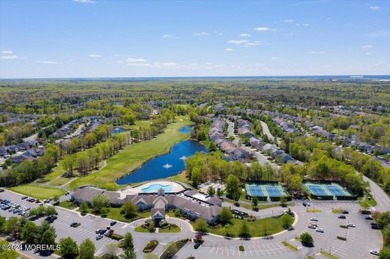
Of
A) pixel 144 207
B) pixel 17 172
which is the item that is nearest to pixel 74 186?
pixel 17 172

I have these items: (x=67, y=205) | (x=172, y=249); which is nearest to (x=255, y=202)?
(x=172, y=249)

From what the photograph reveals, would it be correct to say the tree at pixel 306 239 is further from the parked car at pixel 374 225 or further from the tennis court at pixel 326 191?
the tennis court at pixel 326 191

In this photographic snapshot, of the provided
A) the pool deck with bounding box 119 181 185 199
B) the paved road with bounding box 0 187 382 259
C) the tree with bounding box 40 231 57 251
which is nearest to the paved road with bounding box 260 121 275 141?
the pool deck with bounding box 119 181 185 199

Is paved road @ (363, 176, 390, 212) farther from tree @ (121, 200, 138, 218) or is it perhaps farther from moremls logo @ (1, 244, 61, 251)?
moremls logo @ (1, 244, 61, 251)

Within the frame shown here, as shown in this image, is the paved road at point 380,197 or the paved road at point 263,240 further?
the paved road at point 380,197

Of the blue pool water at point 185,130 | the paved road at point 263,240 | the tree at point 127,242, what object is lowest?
the paved road at point 263,240

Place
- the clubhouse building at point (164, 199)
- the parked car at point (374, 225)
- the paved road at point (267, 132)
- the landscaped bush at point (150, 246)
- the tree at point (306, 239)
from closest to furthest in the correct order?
the landscaped bush at point (150, 246)
the tree at point (306, 239)
the parked car at point (374, 225)
the clubhouse building at point (164, 199)
the paved road at point (267, 132)

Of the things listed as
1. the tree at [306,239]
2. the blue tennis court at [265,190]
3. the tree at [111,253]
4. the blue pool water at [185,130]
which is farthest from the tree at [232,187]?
the blue pool water at [185,130]
